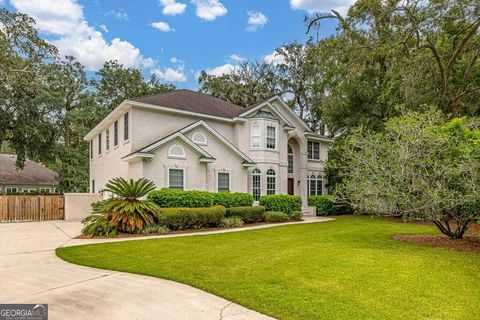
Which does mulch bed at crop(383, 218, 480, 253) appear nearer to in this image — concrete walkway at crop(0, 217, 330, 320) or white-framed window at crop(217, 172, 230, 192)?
concrete walkway at crop(0, 217, 330, 320)

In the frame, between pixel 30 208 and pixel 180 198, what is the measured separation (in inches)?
389

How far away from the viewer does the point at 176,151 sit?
17.7 metres

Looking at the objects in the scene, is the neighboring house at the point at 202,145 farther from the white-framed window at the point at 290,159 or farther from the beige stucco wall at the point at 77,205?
the beige stucco wall at the point at 77,205

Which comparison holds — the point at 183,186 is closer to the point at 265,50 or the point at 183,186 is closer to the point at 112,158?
the point at 112,158

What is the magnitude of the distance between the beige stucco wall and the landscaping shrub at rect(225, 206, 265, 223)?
866 cm

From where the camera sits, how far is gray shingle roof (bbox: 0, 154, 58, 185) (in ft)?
110

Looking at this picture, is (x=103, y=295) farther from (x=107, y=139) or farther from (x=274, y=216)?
(x=107, y=139)

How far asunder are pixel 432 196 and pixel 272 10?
14918 mm

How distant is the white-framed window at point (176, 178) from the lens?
17.5m

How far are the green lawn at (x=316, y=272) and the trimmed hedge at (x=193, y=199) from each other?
418cm

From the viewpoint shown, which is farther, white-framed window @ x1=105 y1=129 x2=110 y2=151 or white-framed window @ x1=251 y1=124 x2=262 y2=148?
white-framed window @ x1=105 y1=129 x2=110 y2=151

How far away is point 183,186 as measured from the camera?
17922 mm

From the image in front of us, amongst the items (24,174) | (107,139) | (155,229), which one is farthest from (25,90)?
(24,174)

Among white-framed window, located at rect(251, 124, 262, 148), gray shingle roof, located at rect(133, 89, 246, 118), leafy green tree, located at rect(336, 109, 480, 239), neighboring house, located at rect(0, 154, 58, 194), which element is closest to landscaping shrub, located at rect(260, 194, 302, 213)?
white-framed window, located at rect(251, 124, 262, 148)
